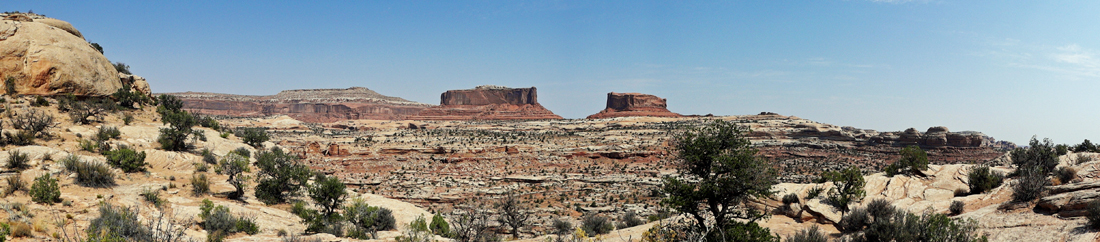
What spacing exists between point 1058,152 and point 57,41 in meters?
49.3

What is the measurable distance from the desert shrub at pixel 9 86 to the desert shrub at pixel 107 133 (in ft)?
13.7

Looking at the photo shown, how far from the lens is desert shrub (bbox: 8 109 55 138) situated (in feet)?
55.1

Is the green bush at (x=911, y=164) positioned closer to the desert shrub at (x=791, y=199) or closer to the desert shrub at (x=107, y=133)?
the desert shrub at (x=791, y=199)

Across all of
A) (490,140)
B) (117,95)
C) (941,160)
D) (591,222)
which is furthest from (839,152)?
(117,95)

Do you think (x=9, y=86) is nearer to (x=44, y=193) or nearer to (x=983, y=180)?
(x=44, y=193)

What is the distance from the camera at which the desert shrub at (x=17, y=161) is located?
14.3 m

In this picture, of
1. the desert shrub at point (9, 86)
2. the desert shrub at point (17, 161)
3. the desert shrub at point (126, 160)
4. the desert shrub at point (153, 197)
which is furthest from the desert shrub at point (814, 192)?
the desert shrub at point (9, 86)

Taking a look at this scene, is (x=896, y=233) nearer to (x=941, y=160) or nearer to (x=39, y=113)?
(x=39, y=113)

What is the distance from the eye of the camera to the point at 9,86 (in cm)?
1966

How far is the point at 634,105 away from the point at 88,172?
118860 millimetres

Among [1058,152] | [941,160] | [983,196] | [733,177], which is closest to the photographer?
[733,177]

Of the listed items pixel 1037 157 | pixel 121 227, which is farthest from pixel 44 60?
pixel 1037 157

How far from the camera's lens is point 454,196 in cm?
3444

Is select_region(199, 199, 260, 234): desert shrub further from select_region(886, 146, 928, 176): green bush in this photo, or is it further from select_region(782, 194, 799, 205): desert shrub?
select_region(886, 146, 928, 176): green bush
